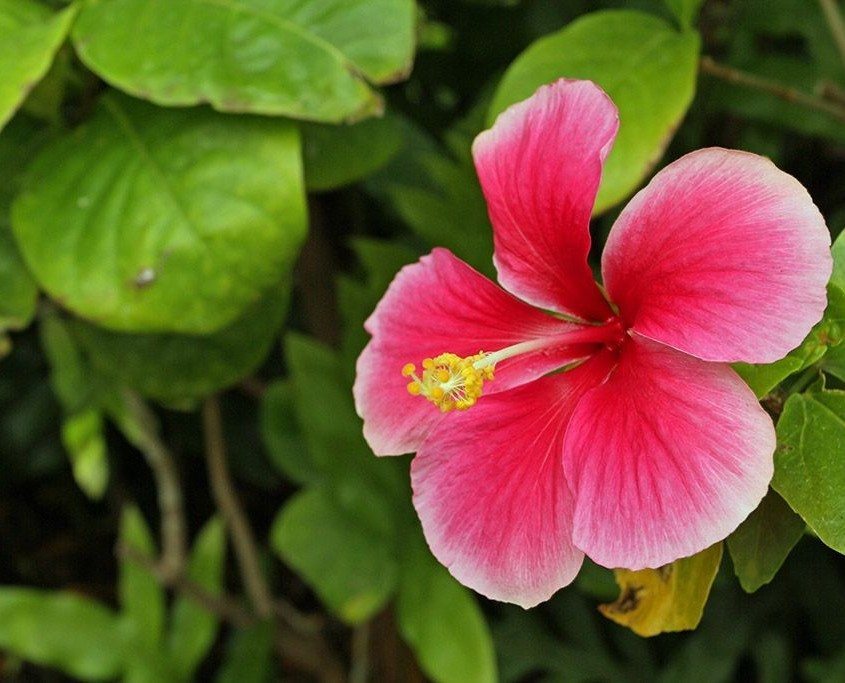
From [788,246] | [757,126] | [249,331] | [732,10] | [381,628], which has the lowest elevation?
[381,628]

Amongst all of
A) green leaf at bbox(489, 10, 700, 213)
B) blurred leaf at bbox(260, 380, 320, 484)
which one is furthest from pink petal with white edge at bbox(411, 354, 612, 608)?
blurred leaf at bbox(260, 380, 320, 484)

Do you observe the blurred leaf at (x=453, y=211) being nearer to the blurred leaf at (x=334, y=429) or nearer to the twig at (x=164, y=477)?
the blurred leaf at (x=334, y=429)

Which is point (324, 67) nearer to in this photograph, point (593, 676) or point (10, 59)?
point (10, 59)

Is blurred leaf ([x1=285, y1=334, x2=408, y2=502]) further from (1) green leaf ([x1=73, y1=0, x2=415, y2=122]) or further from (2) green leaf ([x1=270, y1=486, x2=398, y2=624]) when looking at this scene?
(1) green leaf ([x1=73, y1=0, x2=415, y2=122])

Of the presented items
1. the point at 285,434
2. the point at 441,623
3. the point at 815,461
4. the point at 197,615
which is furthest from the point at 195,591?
the point at 815,461

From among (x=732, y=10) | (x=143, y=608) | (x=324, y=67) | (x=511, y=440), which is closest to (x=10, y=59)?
(x=324, y=67)

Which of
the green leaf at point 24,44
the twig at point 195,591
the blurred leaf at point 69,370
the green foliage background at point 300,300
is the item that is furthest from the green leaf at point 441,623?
the green leaf at point 24,44
